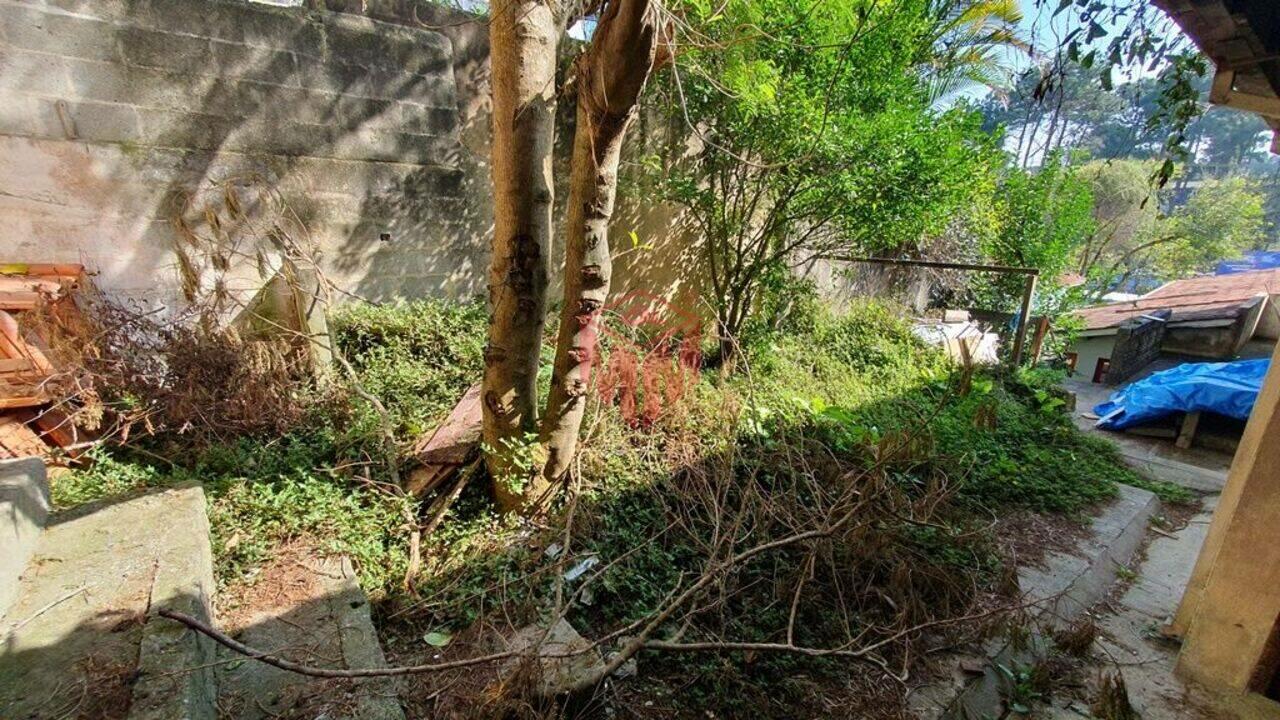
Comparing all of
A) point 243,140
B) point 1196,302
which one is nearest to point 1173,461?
point 1196,302

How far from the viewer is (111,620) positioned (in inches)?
67.3

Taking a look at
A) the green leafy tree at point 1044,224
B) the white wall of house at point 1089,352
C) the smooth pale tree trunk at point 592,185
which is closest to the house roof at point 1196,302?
the white wall of house at point 1089,352

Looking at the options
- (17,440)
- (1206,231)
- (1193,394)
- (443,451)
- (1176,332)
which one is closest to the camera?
(17,440)

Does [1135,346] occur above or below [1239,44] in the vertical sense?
below

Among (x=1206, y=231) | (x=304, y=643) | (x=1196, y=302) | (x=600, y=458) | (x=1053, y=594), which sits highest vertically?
(x=1206, y=231)

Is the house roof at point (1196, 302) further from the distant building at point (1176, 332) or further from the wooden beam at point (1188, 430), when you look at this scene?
the wooden beam at point (1188, 430)

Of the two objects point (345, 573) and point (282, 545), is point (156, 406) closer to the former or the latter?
point (282, 545)

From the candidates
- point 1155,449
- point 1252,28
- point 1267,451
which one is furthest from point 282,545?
point 1155,449

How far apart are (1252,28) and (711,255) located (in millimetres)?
3643

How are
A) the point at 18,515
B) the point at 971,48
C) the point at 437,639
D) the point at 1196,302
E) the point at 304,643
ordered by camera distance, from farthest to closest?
the point at 1196,302 → the point at 971,48 → the point at 437,639 → the point at 304,643 → the point at 18,515

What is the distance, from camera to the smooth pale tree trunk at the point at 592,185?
2.19m

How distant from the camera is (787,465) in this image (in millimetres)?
3672

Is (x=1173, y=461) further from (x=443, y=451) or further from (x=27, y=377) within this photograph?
(x=27, y=377)

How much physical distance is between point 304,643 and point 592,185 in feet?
7.84
